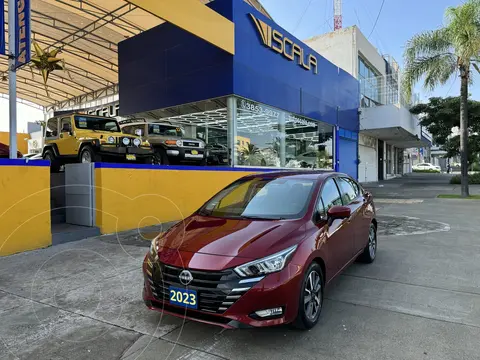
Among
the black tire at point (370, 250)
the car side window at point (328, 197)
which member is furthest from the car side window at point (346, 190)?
the black tire at point (370, 250)

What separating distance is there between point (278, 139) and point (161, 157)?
247 inches

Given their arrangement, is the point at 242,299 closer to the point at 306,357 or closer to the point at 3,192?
the point at 306,357

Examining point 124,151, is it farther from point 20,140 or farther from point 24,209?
point 20,140

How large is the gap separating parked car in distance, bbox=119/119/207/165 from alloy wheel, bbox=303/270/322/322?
8.77 m

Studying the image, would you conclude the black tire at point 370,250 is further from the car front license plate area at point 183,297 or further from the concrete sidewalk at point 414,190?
the concrete sidewalk at point 414,190

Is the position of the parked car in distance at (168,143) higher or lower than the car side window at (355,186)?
higher

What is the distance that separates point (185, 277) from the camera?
10.4 feet

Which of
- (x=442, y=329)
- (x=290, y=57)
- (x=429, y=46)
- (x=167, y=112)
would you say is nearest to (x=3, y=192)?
(x=442, y=329)

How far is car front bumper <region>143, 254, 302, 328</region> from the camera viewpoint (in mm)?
3000

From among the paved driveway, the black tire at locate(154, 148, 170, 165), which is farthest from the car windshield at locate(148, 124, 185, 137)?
the paved driveway

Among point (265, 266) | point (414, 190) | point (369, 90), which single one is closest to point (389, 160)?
point (369, 90)

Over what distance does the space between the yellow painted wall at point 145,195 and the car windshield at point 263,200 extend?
4389 mm

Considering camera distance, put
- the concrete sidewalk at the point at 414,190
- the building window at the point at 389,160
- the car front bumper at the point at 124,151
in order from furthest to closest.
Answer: the building window at the point at 389,160, the concrete sidewalk at the point at 414,190, the car front bumper at the point at 124,151

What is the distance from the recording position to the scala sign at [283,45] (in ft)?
47.1
